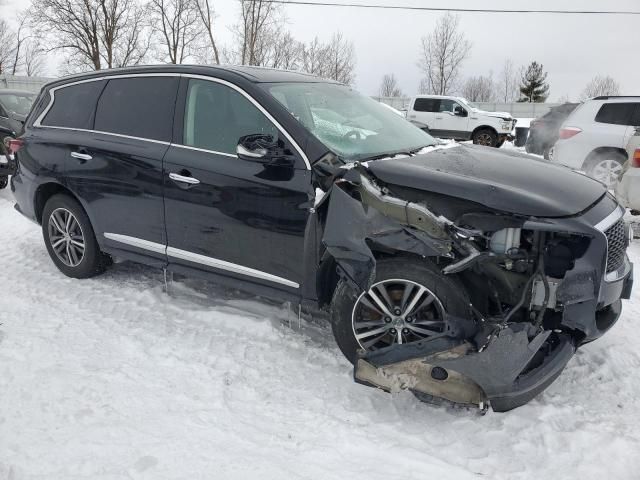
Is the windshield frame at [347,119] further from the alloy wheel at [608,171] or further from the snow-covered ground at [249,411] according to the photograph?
the alloy wheel at [608,171]

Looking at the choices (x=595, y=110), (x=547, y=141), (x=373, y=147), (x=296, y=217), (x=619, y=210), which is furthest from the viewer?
(x=547, y=141)

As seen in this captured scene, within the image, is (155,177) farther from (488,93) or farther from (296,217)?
(488,93)

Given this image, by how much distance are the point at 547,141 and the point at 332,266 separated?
9970 mm

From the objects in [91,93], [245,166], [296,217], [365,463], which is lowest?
[365,463]

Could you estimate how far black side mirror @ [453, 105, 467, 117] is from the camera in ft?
60.0

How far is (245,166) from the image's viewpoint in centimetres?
350

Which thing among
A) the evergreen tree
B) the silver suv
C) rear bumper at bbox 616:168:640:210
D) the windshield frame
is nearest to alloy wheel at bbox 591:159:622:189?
the silver suv

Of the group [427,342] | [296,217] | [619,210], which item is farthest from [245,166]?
[619,210]

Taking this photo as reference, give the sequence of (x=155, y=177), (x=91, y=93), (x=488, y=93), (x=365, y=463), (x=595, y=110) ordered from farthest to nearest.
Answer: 1. (x=488, y=93)
2. (x=595, y=110)
3. (x=91, y=93)
4. (x=155, y=177)
5. (x=365, y=463)

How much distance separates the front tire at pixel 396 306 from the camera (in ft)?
9.24

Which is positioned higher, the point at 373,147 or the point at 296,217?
the point at 373,147

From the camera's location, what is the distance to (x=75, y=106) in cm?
463

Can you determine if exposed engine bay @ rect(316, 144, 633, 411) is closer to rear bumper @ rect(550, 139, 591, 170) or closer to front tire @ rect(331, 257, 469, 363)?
front tire @ rect(331, 257, 469, 363)

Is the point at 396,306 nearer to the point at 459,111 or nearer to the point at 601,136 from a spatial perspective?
the point at 601,136
